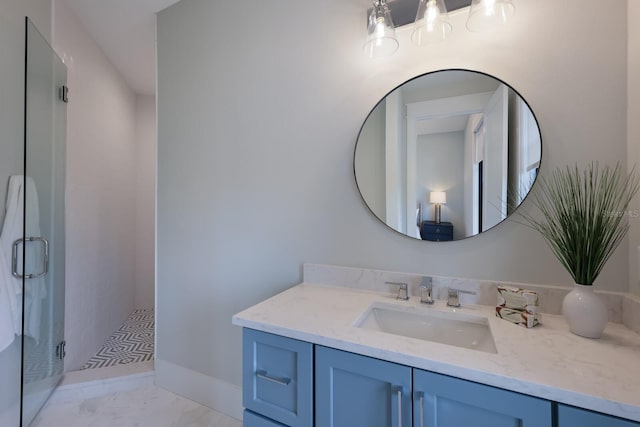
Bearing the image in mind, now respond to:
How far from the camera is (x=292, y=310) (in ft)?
3.59

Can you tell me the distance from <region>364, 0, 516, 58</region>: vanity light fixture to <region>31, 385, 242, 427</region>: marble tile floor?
2.20m

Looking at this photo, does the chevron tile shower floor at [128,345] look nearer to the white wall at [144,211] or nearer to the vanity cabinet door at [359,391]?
the white wall at [144,211]

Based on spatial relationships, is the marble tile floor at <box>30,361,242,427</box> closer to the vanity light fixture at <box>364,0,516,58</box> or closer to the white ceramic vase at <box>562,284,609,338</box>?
the white ceramic vase at <box>562,284,609,338</box>

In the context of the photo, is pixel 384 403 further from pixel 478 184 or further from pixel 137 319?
pixel 137 319

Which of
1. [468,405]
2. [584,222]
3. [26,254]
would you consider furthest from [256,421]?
[26,254]

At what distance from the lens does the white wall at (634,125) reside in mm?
926

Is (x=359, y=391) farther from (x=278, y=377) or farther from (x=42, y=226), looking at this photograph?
(x=42, y=226)

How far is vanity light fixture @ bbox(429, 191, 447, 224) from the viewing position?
125 cm

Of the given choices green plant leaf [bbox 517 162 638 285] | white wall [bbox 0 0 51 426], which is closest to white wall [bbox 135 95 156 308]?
white wall [bbox 0 0 51 426]

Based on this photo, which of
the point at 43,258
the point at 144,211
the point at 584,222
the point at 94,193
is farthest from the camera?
the point at 144,211

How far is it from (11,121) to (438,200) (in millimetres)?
2183

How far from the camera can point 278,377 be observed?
960 mm

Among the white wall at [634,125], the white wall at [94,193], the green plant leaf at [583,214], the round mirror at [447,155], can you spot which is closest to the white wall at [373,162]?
the round mirror at [447,155]

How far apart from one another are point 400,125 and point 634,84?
0.77 m
